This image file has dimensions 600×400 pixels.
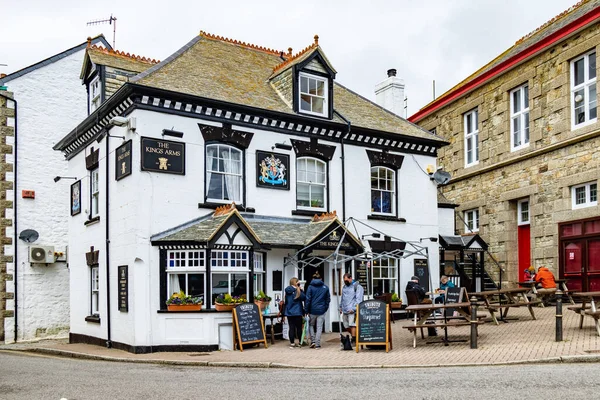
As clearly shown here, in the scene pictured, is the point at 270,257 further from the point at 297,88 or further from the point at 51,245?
the point at 51,245

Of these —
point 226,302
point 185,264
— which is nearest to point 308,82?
point 185,264

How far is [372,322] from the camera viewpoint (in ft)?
47.8

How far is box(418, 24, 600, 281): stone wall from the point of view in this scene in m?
21.3

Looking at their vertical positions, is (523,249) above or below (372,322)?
above

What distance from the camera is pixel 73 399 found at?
939cm

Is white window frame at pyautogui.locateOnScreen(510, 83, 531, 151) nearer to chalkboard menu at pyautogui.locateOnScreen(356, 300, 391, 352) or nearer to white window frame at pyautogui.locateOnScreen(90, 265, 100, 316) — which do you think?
chalkboard menu at pyautogui.locateOnScreen(356, 300, 391, 352)

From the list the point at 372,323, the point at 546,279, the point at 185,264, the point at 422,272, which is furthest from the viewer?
the point at 422,272

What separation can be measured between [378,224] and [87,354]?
9.31m

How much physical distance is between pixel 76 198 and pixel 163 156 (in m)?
5.47

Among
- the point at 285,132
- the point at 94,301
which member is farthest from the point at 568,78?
the point at 94,301

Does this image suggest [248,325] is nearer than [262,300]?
Yes

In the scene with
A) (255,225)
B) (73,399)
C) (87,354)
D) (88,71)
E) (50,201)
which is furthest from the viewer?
(50,201)

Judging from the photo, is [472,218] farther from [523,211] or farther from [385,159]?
[385,159]

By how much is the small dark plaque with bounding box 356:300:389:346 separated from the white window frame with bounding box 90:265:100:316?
8.30 m
